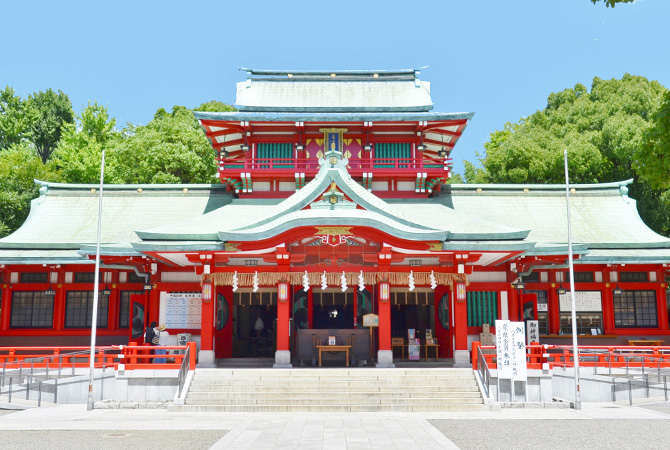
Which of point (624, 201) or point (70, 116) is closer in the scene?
point (624, 201)

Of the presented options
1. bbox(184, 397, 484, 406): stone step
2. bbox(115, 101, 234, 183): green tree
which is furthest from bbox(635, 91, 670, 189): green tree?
bbox(115, 101, 234, 183): green tree

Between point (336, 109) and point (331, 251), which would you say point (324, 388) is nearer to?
point (331, 251)

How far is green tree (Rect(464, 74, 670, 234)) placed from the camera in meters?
39.7

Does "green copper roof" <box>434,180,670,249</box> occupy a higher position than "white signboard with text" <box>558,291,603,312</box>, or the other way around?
"green copper roof" <box>434,180,670,249</box>

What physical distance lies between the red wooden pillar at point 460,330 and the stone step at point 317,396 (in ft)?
9.88

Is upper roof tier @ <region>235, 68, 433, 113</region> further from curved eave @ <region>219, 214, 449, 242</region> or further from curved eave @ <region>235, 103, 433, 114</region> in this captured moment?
curved eave @ <region>219, 214, 449, 242</region>

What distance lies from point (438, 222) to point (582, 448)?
43.1ft

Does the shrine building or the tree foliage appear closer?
the shrine building

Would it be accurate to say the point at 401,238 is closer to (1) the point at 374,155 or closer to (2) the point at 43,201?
(1) the point at 374,155

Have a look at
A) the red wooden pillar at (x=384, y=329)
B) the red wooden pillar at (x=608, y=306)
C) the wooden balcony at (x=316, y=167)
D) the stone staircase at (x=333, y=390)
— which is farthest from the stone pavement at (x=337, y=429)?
the wooden balcony at (x=316, y=167)

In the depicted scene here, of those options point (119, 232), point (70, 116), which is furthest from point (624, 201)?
point (70, 116)

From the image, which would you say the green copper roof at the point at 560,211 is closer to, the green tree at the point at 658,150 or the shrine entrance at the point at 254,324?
the shrine entrance at the point at 254,324

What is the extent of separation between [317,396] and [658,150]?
39.3 ft

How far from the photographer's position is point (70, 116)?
5791 cm
